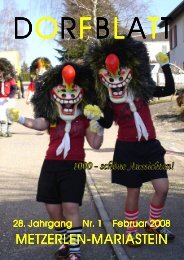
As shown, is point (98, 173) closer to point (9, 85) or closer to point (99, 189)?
Result: point (99, 189)

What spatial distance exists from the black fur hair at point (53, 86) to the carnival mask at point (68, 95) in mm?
47

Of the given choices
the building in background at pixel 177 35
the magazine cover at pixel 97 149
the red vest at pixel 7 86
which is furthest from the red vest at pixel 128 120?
the building in background at pixel 177 35

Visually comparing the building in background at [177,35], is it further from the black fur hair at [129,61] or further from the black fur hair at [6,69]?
the black fur hair at [129,61]

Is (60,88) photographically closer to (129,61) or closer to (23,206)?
(129,61)

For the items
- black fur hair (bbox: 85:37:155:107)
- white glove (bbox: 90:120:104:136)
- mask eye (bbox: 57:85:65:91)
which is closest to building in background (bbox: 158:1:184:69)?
black fur hair (bbox: 85:37:155:107)

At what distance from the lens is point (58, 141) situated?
14.4 ft

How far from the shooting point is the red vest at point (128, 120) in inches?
182

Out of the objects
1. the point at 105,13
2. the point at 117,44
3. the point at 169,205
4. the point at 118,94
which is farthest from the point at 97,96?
the point at 105,13

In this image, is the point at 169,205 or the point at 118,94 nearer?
the point at 118,94

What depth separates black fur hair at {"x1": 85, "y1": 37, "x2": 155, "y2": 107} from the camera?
15.1ft

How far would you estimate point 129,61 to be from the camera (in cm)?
462

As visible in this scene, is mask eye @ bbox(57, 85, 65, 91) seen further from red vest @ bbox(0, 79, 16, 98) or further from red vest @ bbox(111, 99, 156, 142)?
red vest @ bbox(0, 79, 16, 98)

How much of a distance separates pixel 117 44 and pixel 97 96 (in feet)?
1.70

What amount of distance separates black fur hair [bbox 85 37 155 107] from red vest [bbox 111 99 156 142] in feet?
0.32
